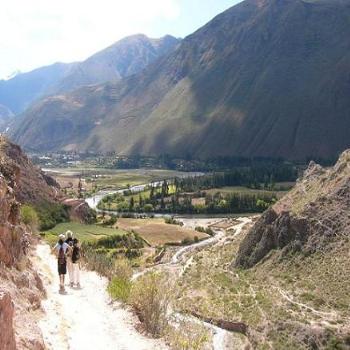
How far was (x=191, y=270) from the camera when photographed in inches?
3474

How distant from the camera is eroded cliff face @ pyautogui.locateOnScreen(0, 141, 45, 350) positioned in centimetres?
1625

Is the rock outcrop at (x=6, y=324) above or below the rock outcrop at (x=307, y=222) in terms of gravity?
above

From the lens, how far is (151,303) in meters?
24.9

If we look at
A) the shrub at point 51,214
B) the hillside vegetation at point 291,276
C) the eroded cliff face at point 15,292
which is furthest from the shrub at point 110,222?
the eroded cliff face at point 15,292

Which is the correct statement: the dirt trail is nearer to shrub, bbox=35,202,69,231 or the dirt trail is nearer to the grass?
shrub, bbox=35,202,69,231

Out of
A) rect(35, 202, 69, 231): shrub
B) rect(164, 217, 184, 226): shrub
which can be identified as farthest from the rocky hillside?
rect(164, 217, 184, 226): shrub

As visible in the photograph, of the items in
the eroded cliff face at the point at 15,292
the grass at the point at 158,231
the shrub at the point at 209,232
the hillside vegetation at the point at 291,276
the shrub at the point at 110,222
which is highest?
the eroded cliff face at the point at 15,292

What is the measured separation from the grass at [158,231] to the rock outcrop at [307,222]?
3956 cm

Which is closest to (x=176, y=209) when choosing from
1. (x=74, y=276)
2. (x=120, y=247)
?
(x=120, y=247)

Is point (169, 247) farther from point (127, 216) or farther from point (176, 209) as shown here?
point (176, 209)

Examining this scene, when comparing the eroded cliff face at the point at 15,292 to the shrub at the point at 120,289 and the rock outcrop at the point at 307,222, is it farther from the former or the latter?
the rock outcrop at the point at 307,222

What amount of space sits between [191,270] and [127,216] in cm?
7391

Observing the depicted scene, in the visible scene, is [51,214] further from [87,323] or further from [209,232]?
[87,323]

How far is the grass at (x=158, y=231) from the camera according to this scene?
130 meters
